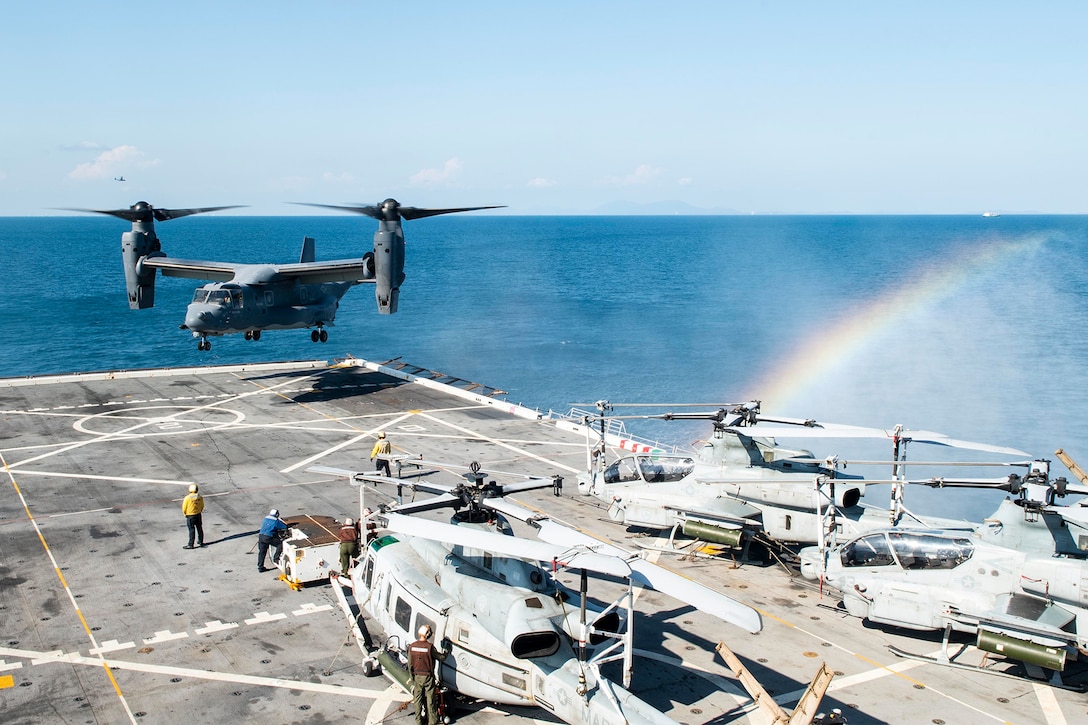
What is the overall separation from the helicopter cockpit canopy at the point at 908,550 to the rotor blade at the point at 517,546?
8100 mm

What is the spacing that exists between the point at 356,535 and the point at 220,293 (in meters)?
25.3

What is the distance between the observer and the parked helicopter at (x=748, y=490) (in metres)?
19.7

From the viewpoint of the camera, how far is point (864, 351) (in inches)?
2859

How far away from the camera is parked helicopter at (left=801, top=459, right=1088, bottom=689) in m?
15.0

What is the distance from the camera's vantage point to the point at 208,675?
49.9ft

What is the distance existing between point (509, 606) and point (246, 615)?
7.55 metres

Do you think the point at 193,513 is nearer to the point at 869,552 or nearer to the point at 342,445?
the point at 342,445

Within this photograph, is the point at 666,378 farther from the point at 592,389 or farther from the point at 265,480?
the point at 265,480

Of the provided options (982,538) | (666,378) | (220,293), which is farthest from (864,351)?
(982,538)

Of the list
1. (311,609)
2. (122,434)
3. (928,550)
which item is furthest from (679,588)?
(122,434)

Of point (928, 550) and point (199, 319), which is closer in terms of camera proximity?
point (928, 550)

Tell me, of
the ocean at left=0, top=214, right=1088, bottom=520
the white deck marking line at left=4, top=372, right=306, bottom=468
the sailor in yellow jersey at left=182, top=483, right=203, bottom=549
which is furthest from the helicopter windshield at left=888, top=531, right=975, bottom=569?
the white deck marking line at left=4, top=372, right=306, bottom=468

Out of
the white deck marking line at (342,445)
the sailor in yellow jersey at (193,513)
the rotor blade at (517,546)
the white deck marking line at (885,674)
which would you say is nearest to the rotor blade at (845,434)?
the white deck marking line at (885,674)

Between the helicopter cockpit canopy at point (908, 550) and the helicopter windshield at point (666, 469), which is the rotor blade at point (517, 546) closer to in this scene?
the helicopter cockpit canopy at point (908, 550)
